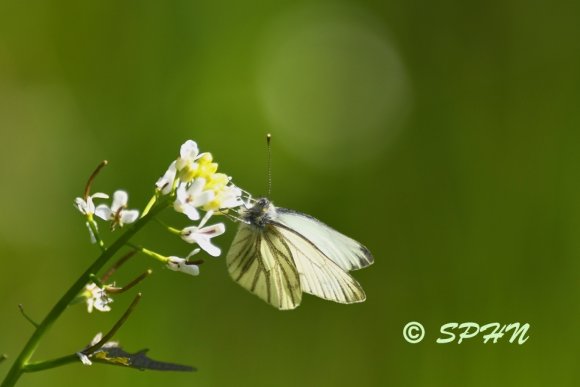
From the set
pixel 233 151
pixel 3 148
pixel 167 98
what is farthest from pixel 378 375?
pixel 3 148

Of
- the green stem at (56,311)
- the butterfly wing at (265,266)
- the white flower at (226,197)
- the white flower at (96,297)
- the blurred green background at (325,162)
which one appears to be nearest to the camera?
the green stem at (56,311)

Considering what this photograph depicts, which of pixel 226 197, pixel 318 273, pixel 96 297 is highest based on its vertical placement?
pixel 318 273

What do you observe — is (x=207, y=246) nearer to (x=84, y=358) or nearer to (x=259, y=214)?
(x=84, y=358)

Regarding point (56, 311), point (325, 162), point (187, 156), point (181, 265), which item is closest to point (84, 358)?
point (56, 311)

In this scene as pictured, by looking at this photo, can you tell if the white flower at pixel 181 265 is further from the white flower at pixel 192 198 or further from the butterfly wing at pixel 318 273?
the butterfly wing at pixel 318 273

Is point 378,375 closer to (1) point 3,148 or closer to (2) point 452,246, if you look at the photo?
(2) point 452,246

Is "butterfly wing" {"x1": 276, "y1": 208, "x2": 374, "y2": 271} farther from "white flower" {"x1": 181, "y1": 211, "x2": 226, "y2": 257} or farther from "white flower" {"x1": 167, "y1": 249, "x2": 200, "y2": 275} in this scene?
"white flower" {"x1": 167, "y1": 249, "x2": 200, "y2": 275}

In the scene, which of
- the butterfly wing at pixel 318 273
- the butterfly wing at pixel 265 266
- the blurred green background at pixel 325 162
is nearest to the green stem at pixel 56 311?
the butterfly wing at pixel 265 266
